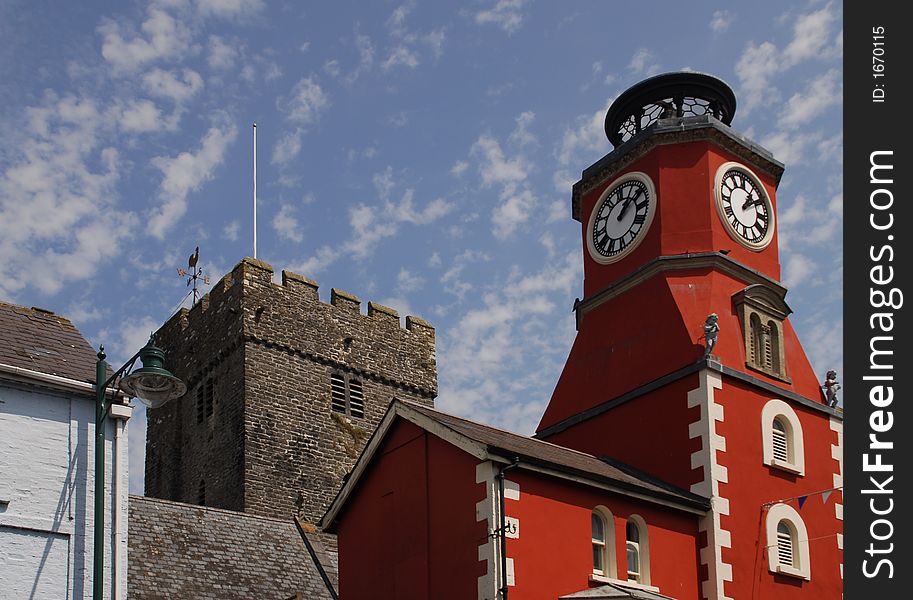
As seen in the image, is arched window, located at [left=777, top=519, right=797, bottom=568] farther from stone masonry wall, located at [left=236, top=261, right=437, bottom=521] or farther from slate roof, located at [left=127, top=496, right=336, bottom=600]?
stone masonry wall, located at [left=236, top=261, right=437, bottom=521]

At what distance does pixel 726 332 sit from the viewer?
102 ft

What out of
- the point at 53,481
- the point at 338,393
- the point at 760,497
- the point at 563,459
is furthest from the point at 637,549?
the point at 338,393

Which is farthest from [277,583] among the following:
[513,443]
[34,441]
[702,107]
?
[702,107]

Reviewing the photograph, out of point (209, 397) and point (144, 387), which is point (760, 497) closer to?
point (144, 387)

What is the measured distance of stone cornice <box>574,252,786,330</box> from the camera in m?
31.8

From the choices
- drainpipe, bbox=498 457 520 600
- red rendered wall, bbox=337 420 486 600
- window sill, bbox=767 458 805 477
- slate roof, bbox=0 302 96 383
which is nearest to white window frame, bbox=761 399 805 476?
window sill, bbox=767 458 805 477

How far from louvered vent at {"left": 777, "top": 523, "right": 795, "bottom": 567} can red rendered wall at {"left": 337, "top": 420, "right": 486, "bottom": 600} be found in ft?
24.1

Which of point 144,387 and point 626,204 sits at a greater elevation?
point 626,204

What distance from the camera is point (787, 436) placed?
3075cm

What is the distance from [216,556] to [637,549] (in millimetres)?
9547

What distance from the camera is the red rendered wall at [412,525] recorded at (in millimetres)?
25844

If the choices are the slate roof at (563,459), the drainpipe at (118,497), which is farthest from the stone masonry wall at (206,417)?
the drainpipe at (118,497)

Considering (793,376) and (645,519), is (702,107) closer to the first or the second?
(793,376)

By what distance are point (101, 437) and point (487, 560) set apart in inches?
304
